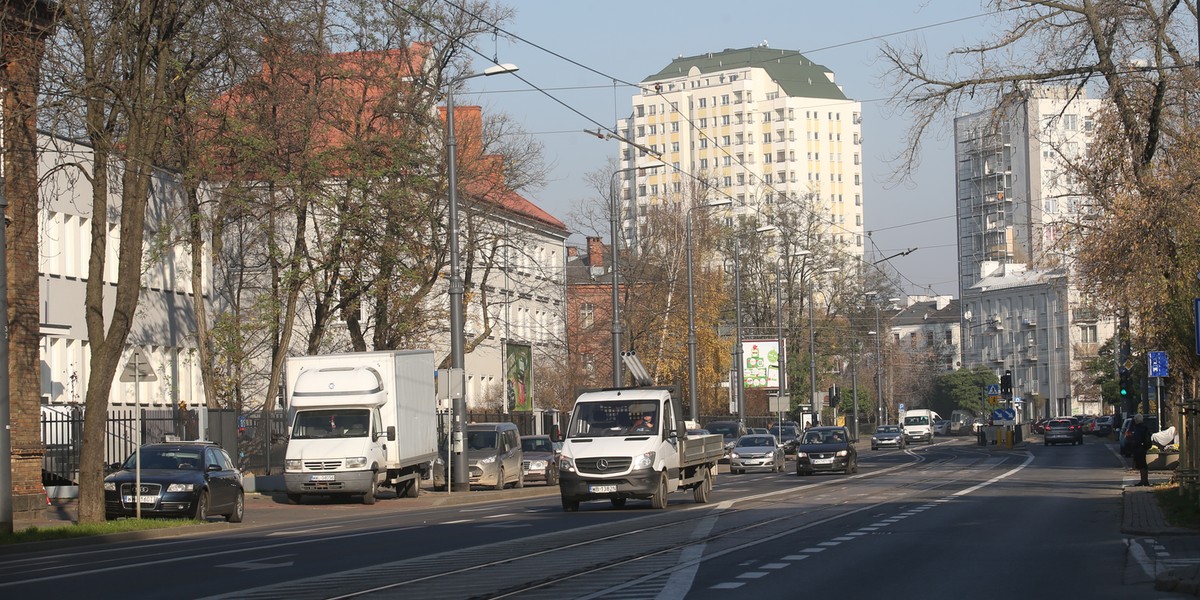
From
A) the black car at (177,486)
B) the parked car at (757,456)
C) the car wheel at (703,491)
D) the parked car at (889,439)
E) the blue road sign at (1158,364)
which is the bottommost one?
the parked car at (889,439)

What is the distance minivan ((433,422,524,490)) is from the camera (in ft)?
131

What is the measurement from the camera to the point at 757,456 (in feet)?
165

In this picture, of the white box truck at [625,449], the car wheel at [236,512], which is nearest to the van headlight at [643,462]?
the white box truck at [625,449]

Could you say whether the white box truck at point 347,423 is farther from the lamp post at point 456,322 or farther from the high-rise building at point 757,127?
the high-rise building at point 757,127

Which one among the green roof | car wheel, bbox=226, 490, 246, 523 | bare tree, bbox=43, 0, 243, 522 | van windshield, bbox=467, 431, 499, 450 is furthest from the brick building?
the green roof

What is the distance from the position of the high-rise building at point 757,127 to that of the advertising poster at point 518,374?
100570mm

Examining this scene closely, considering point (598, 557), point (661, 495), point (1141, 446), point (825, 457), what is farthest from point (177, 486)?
point (825, 457)

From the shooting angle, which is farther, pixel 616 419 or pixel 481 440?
pixel 481 440

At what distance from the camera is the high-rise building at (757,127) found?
17488 cm

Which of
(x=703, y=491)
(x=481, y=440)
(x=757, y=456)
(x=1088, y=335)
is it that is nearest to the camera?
(x=703, y=491)

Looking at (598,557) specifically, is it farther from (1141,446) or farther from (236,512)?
(1141,446)

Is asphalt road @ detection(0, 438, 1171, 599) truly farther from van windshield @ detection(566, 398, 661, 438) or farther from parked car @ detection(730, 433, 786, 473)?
parked car @ detection(730, 433, 786, 473)

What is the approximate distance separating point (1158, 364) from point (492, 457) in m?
16.9

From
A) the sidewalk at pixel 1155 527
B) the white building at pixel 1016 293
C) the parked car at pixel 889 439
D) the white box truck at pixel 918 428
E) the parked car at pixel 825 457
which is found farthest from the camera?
the white building at pixel 1016 293
